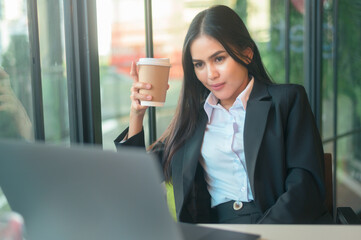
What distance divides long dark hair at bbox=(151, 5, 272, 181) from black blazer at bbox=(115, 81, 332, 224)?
9cm

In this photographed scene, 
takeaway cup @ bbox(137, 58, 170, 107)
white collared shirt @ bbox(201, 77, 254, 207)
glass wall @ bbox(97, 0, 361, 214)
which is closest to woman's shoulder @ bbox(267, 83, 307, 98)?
white collared shirt @ bbox(201, 77, 254, 207)

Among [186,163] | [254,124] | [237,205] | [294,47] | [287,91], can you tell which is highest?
[294,47]

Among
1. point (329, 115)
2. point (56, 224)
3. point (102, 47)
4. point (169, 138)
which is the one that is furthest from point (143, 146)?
point (329, 115)

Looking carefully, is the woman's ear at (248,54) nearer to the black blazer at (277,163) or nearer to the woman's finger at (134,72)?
the black blazer at (277,163)

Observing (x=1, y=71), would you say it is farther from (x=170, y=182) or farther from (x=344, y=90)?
(x=344, y=90)

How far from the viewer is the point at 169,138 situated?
5.59 ft

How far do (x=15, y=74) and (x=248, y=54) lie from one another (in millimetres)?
844

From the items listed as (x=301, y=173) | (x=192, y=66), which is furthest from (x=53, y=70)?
(x=301, y=173)

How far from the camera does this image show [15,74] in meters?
1.44

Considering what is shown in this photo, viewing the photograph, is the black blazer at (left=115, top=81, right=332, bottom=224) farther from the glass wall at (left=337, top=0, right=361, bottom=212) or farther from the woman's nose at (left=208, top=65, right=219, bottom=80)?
the glass wall at (left=337, top=0, right=361, bottom=212)

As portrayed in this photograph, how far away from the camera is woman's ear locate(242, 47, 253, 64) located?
1.61 metres

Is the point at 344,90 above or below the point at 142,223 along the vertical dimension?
below

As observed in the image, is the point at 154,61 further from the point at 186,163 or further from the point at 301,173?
the point at 301,173

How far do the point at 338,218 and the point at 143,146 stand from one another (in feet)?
2.47
